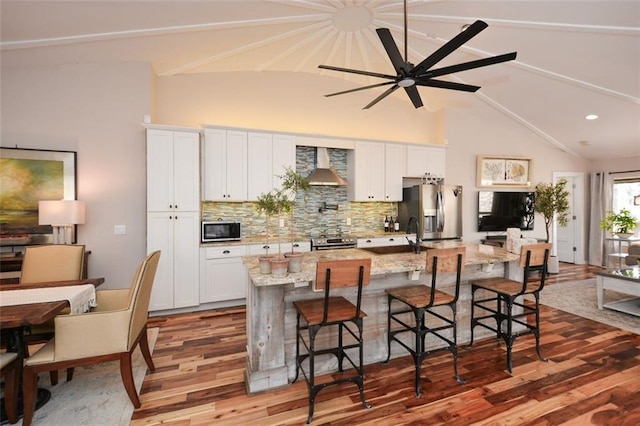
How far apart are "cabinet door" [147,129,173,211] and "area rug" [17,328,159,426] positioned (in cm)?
193

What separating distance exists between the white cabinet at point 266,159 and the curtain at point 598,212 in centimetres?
722

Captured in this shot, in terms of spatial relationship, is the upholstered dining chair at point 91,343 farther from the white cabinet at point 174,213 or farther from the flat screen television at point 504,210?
the flat screen television at point 504,210

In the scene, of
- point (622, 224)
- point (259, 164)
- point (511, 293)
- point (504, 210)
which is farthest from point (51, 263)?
point (622, 224)

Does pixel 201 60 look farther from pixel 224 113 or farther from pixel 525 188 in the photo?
pixel 525 188

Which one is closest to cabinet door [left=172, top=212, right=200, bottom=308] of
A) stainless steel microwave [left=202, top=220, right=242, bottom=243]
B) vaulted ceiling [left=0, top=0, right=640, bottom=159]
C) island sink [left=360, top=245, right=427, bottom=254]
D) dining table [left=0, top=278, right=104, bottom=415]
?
stainless steel microwave [left=202, top=220, right=242, bottom=243]

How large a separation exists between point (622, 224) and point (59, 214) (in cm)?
940

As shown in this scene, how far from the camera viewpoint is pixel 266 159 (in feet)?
14.7

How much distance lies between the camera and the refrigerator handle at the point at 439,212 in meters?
5.28

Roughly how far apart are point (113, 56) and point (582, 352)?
630cm

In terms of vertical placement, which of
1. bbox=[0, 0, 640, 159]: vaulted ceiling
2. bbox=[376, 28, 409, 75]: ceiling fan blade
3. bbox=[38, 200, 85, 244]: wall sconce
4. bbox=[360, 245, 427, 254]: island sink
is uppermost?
bbox=[0, 0, 640, 159]: vaulted ceiling

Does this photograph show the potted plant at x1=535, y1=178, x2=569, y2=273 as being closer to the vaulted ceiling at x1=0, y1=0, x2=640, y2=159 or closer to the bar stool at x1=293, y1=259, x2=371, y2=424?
the vaulted ceiling at x1=0, y1=0, x2=640, y2=159

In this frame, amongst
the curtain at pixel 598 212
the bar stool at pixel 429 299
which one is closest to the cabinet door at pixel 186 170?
the bar stool at pixel 429 299

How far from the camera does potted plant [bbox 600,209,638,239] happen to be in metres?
5.94

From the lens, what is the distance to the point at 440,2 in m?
3.11
